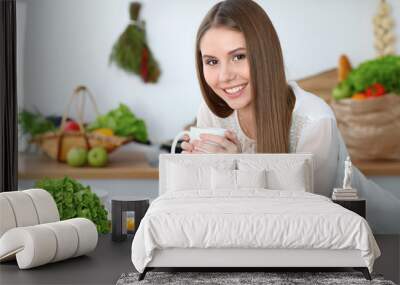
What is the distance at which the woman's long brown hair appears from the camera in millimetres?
5398

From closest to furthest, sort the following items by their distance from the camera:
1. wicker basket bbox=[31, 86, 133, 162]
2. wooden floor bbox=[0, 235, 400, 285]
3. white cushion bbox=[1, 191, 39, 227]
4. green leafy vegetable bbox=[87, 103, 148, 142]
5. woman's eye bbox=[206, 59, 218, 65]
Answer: wooden floor bbox=[0, 235, 400, 285]
white cushion bbox=[1, 191, 39, 227]
woman's eye bbox=[206, 59, 218, 65]
wicker basket bbox=[31, 86, 133, 162]
green leafy vegetable bbox=[87, 103, 148, 142]

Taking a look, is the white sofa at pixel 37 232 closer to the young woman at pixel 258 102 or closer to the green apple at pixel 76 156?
A: the young woman at pixel 258 102

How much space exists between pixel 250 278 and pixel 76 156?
323 centimetres

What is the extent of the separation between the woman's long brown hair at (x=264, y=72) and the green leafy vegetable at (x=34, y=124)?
2.48m

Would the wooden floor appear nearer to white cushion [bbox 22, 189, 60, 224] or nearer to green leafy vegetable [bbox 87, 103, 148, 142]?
white cushion [bbox 22, 189, 60, 224]

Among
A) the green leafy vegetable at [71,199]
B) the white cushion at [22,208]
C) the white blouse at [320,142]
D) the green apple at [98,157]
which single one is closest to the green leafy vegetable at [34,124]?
the green apple at [98,157]

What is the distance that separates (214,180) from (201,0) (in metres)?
2.88

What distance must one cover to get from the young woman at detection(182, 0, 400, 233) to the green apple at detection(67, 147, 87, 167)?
1.71 meters

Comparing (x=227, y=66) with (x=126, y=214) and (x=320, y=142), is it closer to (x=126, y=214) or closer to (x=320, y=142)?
(x=320, y=142)

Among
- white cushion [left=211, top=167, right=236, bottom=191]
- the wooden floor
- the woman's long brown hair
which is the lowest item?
the wooden floor

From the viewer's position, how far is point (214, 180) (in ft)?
16.4

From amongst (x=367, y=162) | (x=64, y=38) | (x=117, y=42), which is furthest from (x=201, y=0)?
(x=367, y=162)

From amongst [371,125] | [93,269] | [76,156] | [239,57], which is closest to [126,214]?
[93,269]

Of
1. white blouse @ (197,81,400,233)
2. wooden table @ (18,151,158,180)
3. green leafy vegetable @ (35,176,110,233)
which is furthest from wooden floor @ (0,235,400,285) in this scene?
wooden table @ (18,151,158,180)
